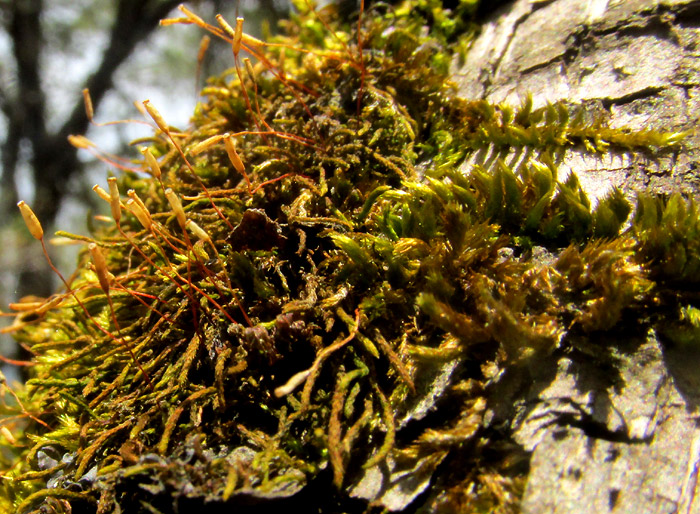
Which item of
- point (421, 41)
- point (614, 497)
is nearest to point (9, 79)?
point (421, 41)

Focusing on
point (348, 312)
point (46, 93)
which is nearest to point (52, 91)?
point (46, 93)

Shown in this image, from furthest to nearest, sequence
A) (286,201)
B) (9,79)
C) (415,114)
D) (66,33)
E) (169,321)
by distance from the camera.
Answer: (66,33) → (9,79) → (415,114) → (286,201) → (169,321)

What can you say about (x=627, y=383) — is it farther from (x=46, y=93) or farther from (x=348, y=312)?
(x=46, y=93)

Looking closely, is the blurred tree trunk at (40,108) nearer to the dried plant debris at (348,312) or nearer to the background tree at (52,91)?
the background tree at (52,91)

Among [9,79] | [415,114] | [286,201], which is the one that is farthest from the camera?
[9,79]

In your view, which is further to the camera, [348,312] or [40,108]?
[40,108]

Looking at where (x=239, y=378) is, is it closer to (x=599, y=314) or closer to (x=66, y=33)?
(x=599, y=314)

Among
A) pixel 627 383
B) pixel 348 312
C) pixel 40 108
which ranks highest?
pixel 40 108
